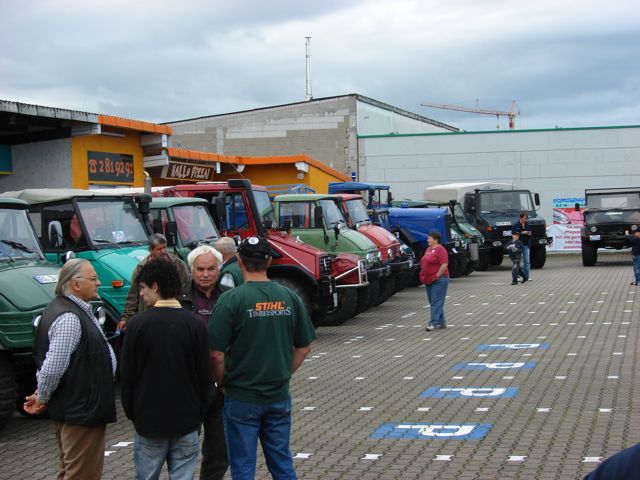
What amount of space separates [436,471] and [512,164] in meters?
37.7

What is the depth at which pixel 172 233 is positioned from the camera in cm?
1248

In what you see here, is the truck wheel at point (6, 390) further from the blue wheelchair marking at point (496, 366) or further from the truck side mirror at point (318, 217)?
the truck side mirror at point (318, 217)

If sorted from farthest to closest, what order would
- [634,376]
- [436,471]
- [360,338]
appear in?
1. [360,338]
2. [634,376]
3. [436,471]

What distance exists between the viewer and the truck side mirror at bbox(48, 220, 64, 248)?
11.3 metres

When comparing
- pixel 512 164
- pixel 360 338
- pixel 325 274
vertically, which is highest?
pixel 512 164

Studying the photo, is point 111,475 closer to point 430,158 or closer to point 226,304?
point 226,304

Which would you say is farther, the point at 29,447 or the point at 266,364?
the point at 29,447

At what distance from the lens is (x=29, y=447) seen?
812 centimetres

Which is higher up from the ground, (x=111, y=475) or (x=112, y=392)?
(x=112, y=392)

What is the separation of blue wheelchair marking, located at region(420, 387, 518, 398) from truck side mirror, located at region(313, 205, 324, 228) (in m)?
7.70

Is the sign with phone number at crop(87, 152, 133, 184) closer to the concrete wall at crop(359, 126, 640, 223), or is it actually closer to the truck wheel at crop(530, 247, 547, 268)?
the truck wheel at crop(530, 247, 547, 268)

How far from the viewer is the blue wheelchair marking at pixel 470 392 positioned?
9828 millimetres

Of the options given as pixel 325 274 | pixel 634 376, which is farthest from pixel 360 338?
pixel 634 376

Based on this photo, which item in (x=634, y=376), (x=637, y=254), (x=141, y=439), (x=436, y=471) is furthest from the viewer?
(x=637, y=254)
